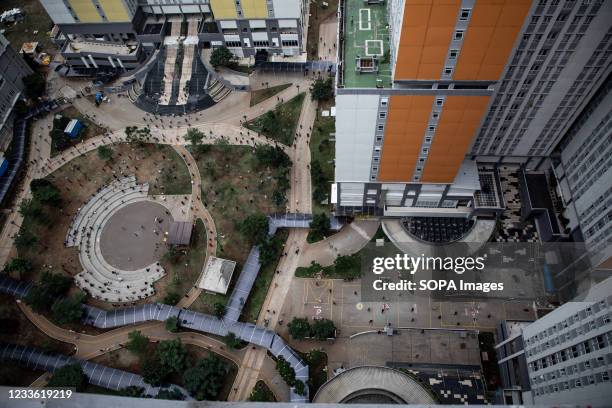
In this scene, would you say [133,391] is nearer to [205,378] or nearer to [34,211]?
[205,378]


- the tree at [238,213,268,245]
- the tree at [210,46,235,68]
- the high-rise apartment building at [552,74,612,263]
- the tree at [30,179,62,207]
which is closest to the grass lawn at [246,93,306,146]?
the tree at [210,46,235,68]

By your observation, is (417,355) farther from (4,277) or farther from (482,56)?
(4,277)

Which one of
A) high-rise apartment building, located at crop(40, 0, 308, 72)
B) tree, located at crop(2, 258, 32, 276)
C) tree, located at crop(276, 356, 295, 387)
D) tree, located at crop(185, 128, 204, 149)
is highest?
high-rise apartment building, located at crop(40, 0, 308, 72)

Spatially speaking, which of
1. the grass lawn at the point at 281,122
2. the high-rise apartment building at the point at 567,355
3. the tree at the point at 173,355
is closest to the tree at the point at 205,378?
the tree at the point at 173,355

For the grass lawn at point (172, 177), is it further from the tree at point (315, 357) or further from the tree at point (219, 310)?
the tree at point (315, 357)

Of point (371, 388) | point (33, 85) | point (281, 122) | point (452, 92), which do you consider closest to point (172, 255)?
point (281, 122)

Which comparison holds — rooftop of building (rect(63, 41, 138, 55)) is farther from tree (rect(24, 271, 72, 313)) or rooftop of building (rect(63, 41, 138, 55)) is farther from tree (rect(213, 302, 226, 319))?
tree (rect(213, 302, 226, 319))
